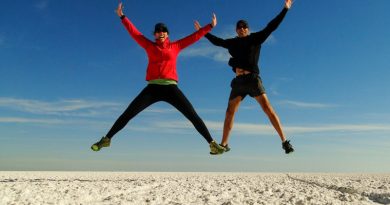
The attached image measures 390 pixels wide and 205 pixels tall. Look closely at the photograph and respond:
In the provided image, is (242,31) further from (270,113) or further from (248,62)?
(270,113)

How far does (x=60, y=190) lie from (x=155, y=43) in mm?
2923

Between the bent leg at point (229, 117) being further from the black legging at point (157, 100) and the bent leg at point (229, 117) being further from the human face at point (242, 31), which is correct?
the human face at point (242, 31)

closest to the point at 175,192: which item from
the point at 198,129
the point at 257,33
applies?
the point at 198,129

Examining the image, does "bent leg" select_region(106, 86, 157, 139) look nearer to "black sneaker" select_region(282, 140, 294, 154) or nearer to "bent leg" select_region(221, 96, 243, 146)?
"bent leg" select_region(221, 96, 243, 146)

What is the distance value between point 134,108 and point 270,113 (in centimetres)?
238

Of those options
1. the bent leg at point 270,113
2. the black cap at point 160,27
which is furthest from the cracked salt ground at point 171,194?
the black cap at point 160,27

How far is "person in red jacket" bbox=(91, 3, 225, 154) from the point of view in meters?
7.03

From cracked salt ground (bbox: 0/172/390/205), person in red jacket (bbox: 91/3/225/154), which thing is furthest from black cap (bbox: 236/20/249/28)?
cracked salt ground (bbox: 0/172/390/205)

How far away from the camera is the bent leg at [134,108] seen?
708 cm

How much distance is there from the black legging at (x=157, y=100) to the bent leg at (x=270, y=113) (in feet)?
3.95

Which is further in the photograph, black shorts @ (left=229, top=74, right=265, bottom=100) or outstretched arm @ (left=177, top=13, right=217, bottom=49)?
black shorts @ (left=229, top=74, right=265, bottom=100)

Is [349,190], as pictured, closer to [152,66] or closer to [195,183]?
[195,183]

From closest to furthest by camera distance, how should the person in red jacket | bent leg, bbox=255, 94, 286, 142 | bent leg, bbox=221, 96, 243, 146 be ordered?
1. the person in red jacket
2. bent leg, bbox=255, 94, 286, 142
3. bent leg, bbox=221, 96, 243, 146

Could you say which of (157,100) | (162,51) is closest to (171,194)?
(157,100)
